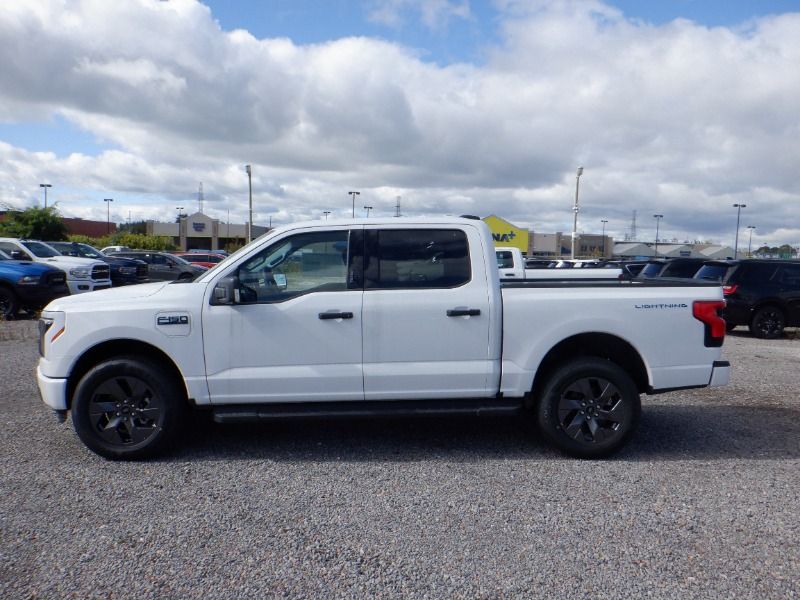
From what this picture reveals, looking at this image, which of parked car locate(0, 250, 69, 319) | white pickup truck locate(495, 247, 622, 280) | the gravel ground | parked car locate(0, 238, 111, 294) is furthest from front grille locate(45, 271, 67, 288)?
white pickup truck locate(495, 247, 622, 280)

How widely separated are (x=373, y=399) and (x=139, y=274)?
21.0 meters

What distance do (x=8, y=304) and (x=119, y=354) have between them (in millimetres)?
10736

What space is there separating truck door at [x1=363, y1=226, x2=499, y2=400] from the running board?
88 mm

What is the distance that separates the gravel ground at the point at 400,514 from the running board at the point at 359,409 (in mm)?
399

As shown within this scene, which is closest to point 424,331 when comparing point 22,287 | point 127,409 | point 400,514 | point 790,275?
A: point 400,514

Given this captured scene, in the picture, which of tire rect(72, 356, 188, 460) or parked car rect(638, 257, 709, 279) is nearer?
tire rect(72, 356, 188, 460)

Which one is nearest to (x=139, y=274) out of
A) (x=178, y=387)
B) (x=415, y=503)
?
(x=178, y=387)

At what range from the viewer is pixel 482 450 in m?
5.36

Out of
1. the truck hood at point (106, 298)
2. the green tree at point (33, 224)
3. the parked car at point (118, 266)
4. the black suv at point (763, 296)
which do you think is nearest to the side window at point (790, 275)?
the black suv at point (763, 296)

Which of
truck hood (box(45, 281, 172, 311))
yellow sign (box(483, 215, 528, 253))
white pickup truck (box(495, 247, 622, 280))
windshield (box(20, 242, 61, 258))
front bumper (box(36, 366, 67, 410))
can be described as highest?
yellow sign (box(483, 215, 528, 253))

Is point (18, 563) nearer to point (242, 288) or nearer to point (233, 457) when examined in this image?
point (233, 457)

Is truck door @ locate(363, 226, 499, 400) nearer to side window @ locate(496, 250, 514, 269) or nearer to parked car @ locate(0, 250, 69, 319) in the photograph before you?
side window @ locate(496, 250, 514, 269)

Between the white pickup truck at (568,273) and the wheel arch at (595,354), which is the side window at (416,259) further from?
the wheel arch at (595,354)

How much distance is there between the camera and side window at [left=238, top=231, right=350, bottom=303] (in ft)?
16.3
